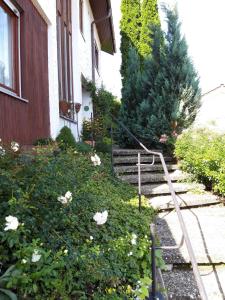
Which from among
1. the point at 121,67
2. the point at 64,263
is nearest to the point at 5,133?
the point at 64,263

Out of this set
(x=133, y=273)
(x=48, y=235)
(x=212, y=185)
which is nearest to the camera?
(x=48, y=235)

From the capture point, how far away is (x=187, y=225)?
4602mm

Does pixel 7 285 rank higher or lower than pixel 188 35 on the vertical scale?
lower

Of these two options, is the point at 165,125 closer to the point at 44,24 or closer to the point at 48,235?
the point at 44,24

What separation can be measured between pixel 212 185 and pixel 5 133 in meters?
3.86

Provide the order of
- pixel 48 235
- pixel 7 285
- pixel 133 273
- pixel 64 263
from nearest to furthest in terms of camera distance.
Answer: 1. pixel 7 285
2. pixel 64 263
3. pixel 48 235
4. pixel 133 273

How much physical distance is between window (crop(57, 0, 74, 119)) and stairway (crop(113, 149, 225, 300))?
1.86m

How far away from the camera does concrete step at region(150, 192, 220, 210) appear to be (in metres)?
5.41

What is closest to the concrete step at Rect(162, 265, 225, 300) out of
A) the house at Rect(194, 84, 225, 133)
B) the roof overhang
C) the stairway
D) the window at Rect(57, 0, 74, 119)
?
the stairway

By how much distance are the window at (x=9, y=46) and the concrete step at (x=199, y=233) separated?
9.55ft

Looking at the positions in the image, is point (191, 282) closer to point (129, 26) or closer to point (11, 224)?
point (11, 224)

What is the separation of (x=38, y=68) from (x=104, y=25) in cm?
985

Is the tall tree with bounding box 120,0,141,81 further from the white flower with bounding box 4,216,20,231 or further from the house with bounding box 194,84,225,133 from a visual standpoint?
the white flower with bounding box 4,216,20,231

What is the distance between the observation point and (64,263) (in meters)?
2.07
